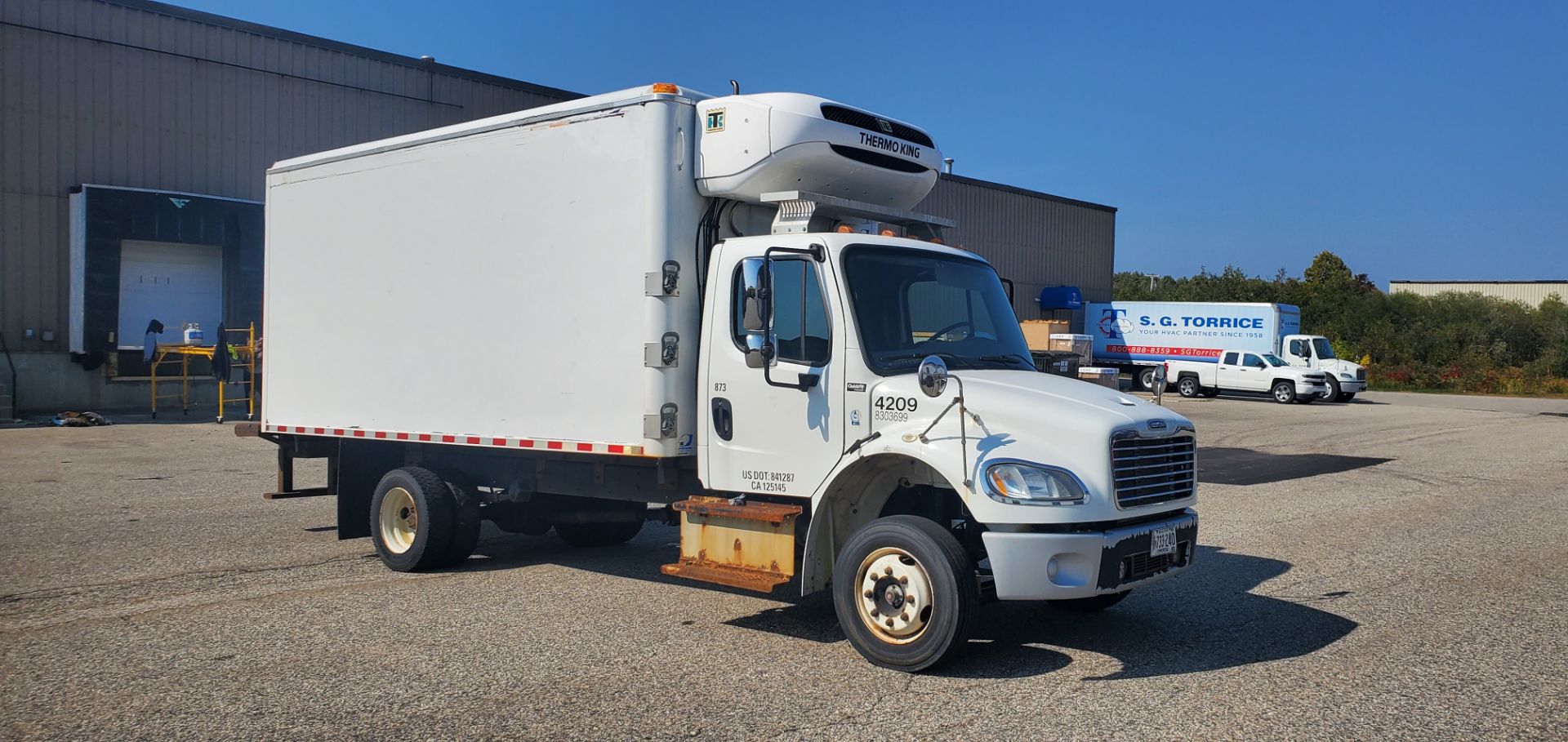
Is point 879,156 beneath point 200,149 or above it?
beneath

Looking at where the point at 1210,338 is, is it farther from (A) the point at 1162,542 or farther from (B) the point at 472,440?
(A) the point at 1162,542

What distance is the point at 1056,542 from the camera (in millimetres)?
5977

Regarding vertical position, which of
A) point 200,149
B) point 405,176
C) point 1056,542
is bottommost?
point 1056,542

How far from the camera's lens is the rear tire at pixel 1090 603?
24.8 feet

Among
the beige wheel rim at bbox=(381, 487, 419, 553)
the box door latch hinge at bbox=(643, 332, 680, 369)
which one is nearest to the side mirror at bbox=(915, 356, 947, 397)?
the box door latch hinge at bbox=(643, 332, 680, 369)

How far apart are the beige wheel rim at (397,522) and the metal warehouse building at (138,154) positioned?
18812mm

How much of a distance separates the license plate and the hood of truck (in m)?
0.14

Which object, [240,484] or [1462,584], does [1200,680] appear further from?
[240,484]

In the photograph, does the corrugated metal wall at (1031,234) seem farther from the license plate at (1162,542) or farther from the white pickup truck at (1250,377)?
the license plate at (1162,542)

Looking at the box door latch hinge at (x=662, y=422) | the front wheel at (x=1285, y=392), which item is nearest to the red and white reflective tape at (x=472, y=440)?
the box door latch hinge at (x=662, y=422)

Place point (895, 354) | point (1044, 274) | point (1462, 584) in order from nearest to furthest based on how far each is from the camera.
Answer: point (895, 354)
point (1462, 584)
point (1044, 274)

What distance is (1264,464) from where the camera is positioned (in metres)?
18.7

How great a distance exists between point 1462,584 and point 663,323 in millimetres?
6421

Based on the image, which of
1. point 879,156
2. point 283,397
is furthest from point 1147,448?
point 283,397
